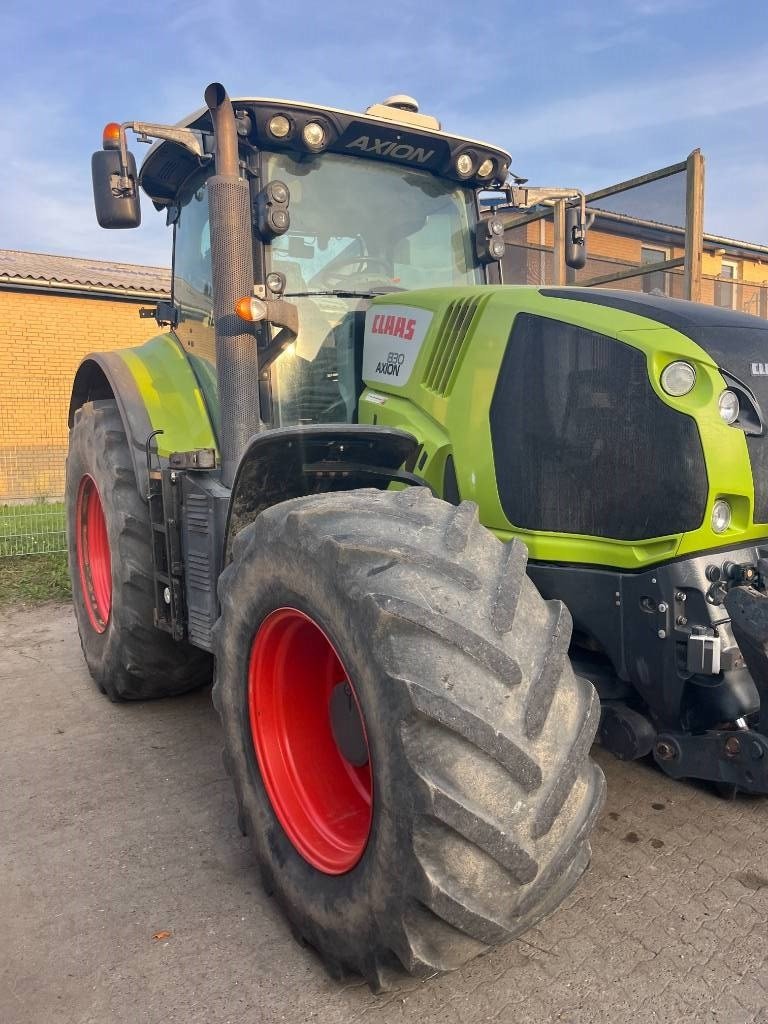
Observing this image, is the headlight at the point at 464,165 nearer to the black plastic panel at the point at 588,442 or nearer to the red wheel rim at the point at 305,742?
the black plastic panel at the point at 588,442

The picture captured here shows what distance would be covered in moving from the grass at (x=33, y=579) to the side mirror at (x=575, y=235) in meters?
4.91

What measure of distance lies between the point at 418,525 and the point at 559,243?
8.53 feet

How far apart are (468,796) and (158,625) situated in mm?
2274

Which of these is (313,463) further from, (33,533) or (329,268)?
(33,533)

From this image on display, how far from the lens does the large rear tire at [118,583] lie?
3.82 meters

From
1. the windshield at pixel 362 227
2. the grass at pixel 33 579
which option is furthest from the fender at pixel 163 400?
the grass at pixel 33 579

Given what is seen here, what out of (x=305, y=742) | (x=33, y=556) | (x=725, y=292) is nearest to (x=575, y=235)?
(x=305, y=742)

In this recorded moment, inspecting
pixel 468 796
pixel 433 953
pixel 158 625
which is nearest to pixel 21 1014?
pixel 433 953

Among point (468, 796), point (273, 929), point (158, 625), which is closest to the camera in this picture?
point (468, 796)

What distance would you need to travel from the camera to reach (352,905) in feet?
6.48

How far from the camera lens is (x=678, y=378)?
219cm

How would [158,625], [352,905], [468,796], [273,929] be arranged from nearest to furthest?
[468,796]
[352,905]
[273,929]
[158,625]

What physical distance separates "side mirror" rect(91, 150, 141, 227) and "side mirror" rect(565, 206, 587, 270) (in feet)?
6.17

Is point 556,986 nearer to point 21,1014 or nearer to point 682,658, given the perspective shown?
point 682,658
